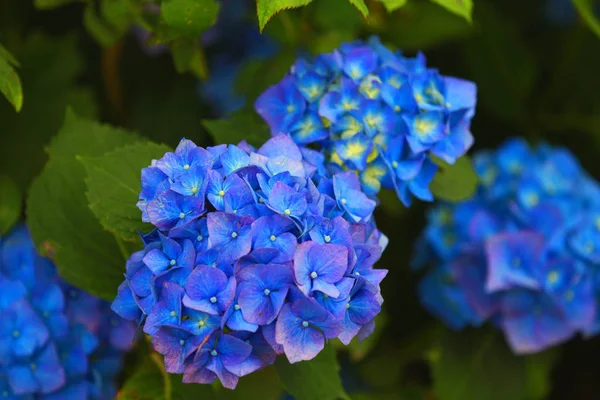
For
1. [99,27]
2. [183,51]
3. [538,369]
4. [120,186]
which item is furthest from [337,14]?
[538,369]

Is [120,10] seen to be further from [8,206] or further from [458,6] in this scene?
[458,6]

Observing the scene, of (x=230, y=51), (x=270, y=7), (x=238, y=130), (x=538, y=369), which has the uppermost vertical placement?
(x=270, y=7)

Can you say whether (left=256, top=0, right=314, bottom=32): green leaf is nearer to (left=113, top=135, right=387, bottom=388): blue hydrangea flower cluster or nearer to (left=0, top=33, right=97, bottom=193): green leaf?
(left=113, top=135, right=387, bottom=388): blue hydrangea flower cluster

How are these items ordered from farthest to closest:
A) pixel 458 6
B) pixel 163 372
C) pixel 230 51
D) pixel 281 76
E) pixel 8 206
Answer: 1. pixel 230 51
2. pixel 281 76
3. pixel 8 206
4. pixel 163 372
5. pixel 458 6

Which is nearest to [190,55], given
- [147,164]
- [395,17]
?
[147,164]

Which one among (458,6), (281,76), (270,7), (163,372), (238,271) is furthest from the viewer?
(281,76)

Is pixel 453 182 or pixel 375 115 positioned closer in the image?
pixel 375 115

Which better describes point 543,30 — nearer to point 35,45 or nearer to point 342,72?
point 342,72

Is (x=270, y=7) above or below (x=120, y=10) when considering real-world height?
above
